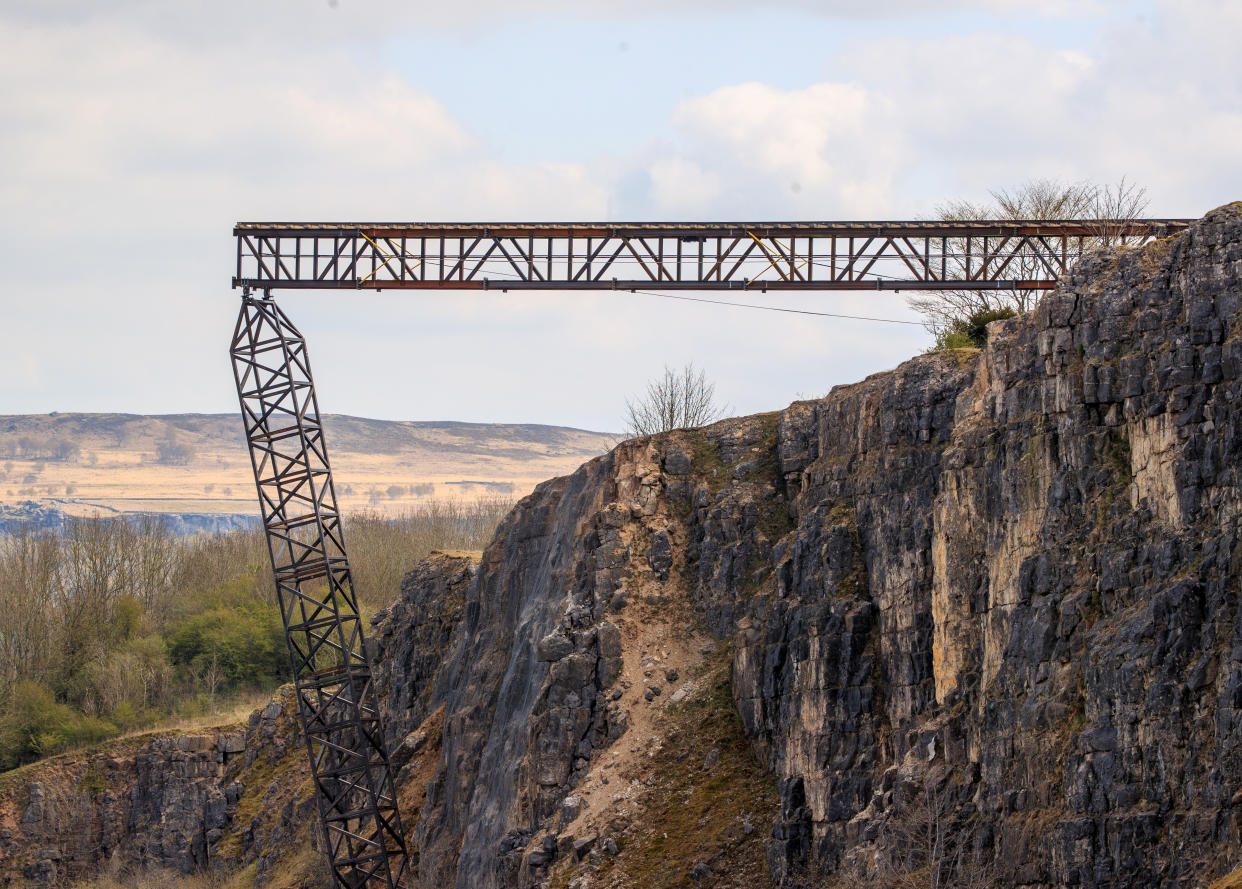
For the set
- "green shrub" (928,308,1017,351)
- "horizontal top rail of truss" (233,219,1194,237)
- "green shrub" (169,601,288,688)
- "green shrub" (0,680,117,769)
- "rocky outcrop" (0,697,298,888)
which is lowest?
"rocky outcrop" (0,697,298,888)

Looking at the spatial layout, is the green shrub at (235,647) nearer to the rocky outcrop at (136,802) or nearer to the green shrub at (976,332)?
the rocky outcrop at (136,802)

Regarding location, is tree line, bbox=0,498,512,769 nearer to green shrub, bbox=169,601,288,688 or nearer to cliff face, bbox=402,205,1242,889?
green shrub, bbox=169,601,288,688

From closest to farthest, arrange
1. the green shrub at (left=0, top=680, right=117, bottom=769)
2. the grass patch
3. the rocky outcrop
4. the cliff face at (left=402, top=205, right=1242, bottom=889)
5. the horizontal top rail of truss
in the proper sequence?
the cliff face at (left=402, top=205, right=1242, bottom=889) < the grass patch < the horizontal top rail of truss < the rocky outcrop < the green shrub at (left=0, top=680, right=117, bottom=769)

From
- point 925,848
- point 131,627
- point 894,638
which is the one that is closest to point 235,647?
point 131,627

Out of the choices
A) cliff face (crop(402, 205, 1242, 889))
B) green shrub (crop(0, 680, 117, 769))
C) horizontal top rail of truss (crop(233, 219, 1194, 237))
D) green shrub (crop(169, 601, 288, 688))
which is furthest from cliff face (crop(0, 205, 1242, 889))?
green shrub (crop(169, 601, 288, 688))

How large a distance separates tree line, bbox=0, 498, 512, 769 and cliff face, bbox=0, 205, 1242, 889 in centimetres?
2739

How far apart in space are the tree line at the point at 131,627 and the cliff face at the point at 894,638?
27.4 metres

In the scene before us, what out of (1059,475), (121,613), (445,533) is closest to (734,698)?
(1059,475)

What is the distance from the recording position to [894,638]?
3303cm

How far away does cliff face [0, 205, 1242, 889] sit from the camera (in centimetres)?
2419

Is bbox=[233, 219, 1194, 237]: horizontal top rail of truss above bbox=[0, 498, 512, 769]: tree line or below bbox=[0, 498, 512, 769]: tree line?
above

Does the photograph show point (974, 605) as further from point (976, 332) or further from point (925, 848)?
point (976, 332)

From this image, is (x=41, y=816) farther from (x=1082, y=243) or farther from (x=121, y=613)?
(x=1082, y=243)

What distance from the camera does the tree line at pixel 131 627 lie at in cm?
7594
